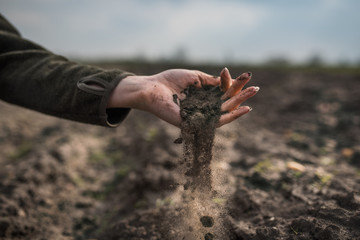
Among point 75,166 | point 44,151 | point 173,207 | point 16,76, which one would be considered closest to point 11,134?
point 44,151

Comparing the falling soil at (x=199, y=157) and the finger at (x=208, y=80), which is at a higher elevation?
the finger at (x=208, y=80)

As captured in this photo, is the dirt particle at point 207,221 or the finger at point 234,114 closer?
the finger at point 234,114

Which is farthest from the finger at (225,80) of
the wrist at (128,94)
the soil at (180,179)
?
the wrist at (128,94)

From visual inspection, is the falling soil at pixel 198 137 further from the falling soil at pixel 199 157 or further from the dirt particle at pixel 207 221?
the dirt particle at pixel 207 221

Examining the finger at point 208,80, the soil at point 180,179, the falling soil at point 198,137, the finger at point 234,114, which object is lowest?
the soil at point 180,179

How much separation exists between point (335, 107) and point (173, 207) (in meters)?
4.93

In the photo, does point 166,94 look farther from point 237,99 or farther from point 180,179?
point 180,179

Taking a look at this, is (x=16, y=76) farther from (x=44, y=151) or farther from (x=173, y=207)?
(x=44, y=151)

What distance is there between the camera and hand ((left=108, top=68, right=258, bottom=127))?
208cm

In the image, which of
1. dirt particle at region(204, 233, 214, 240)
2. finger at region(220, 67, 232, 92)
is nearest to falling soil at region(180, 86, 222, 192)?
finger at region(220, 67, 232, 92)

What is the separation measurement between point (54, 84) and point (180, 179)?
3.72 ft

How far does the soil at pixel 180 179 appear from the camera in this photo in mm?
2211

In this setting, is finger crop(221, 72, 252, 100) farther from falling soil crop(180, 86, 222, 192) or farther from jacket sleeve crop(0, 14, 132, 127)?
jacket sleeve crop(0, 14, 132, 127)

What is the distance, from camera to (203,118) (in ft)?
6.89
